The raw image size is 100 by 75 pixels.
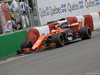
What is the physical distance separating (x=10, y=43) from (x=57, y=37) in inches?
103

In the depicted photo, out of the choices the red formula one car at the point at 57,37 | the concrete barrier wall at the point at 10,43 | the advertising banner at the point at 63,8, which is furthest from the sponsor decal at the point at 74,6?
the concrete barrier wall at the point at 10,43

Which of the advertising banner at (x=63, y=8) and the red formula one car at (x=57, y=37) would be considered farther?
the advertising banner at (x=63, y=8)

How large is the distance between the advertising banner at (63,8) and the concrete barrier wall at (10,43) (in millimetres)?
2647

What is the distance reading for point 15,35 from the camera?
13.5 metres

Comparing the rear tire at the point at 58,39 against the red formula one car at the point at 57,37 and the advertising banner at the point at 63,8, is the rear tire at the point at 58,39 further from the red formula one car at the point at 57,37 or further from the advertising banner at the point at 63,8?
the advertising banner at the point at 63,8

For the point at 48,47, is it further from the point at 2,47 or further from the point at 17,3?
the point at 17,3

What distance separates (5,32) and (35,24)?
273 cm

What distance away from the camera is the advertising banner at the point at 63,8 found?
1599 centimetres

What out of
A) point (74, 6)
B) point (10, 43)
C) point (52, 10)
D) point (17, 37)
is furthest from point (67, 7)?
point (10, 43)

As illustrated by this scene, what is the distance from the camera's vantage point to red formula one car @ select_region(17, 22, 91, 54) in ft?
38.8

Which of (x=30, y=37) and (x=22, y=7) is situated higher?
(x=22, y=7)

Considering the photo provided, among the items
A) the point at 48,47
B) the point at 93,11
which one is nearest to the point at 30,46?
the point at 48,47

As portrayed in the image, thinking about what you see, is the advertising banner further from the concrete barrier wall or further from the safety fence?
the concrete barrier wall

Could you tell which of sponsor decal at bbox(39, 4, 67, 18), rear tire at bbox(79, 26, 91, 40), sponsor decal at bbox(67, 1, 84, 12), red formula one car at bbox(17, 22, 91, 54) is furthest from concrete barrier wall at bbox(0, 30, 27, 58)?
sponsor decal at bbox(67, 1, 84, 12)
